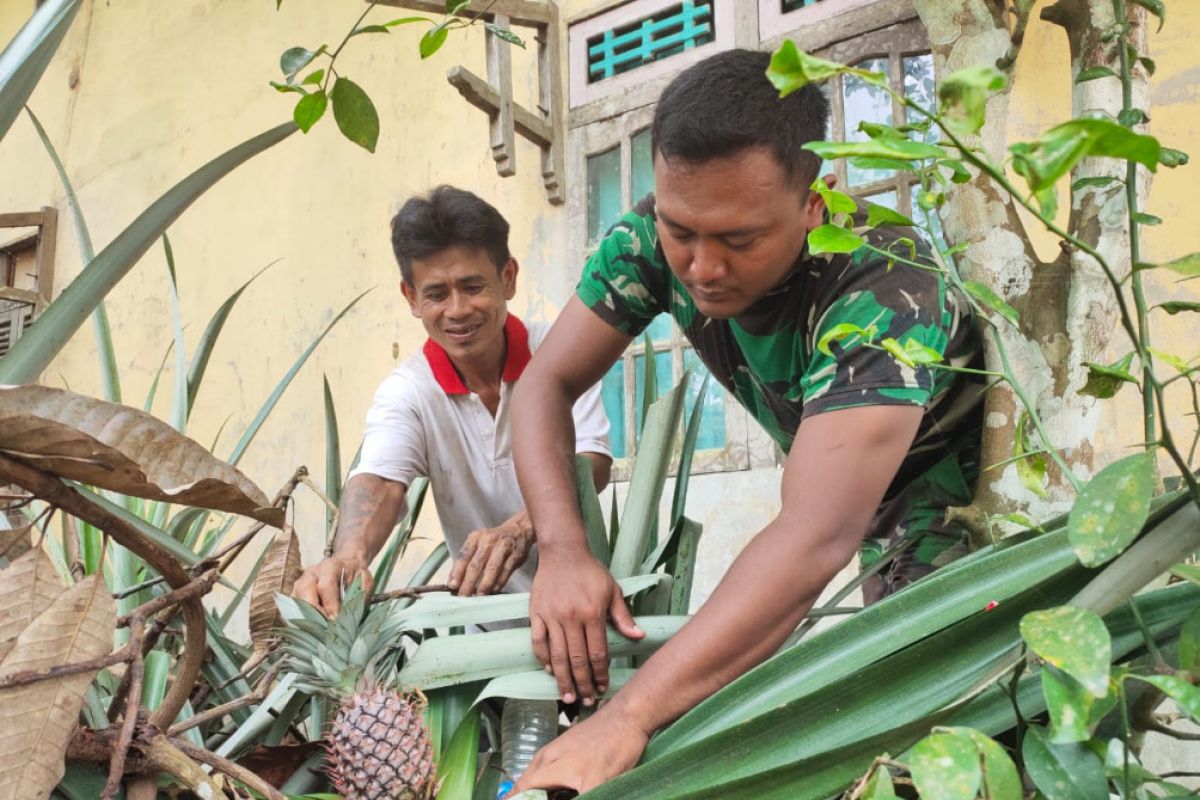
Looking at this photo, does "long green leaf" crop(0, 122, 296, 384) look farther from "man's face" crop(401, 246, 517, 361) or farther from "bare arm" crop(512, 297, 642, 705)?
"man's face" crop(401, 246, 517, 361)

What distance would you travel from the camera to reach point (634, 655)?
1261mm

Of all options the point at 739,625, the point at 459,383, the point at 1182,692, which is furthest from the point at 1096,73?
the point at 459,383

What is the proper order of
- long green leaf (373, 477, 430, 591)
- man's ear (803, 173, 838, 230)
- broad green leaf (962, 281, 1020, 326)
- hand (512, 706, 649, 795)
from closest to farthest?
broad green leaf (962, 281, 1020, 326) < hand (512, 706, 649, 795) < man's ear (803, 173, 838, 230) < long green leaf (373, 477, 430, 591)

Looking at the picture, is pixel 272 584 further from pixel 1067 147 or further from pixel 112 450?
pixel 1067 147

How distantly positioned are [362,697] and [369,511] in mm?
1013

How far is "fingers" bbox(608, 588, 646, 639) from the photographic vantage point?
1.23 metres

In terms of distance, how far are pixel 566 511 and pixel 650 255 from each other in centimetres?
41

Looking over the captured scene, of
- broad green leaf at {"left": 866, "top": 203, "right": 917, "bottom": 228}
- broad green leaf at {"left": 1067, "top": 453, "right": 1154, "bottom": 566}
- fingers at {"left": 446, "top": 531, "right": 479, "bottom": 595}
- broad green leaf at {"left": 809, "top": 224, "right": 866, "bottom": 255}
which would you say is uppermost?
broad green leaf at {"left": 866, "top": 203, "right": 917, "bottom": 228}

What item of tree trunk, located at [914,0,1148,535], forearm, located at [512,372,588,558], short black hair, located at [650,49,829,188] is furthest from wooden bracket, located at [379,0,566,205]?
tree trunk, located at [914,0,1148,535]

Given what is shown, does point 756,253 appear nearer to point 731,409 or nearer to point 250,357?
point 731,409

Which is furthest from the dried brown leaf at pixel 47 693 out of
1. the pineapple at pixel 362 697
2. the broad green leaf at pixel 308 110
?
the broad green leaf at pixel 308 110

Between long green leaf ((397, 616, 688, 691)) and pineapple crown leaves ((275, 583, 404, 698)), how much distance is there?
0.09ft

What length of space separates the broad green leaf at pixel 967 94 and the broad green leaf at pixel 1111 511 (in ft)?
0.65

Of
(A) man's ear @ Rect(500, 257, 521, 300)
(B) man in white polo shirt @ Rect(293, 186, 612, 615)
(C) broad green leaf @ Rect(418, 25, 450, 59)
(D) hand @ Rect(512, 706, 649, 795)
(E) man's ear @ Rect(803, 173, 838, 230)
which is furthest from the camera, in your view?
(A) man's ear @ Rect(500, 257, 521, 300)
